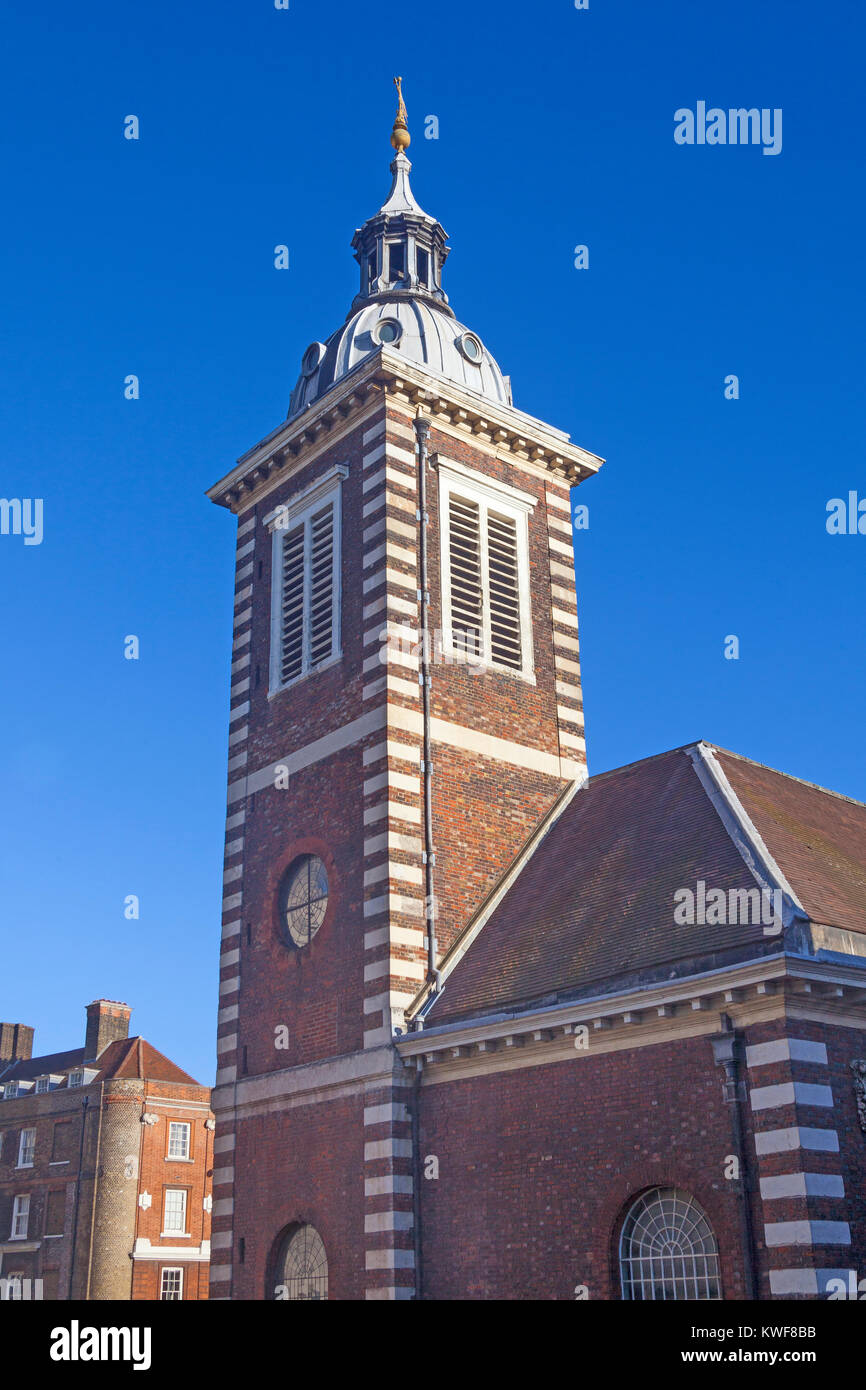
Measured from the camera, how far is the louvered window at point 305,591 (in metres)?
25.2

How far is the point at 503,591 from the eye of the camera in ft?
85.7

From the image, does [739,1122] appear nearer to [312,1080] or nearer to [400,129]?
[312,1080]

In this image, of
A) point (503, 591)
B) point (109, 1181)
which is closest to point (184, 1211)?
point (109, 1181)

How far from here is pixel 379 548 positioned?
955 inches

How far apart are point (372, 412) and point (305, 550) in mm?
3063

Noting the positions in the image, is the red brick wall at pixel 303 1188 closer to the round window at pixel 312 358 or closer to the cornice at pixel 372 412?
the cornice at pixel 372 412

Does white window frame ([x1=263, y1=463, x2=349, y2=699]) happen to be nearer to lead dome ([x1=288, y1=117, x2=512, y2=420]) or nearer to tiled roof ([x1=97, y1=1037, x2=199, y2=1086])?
lead dome ([x1=288, y1=117, x2=512, y2=420])

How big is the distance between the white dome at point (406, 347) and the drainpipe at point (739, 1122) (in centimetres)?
1506

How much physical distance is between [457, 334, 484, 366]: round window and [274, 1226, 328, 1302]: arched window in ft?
56.8

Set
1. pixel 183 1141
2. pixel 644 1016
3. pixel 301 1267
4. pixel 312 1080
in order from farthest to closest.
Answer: pixel 183 1141
pixel 312 1080
pixel 301 1267
pixel 644 1016

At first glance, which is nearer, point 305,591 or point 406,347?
point 305,591

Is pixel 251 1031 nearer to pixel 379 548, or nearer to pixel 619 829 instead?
pixel 619 829
